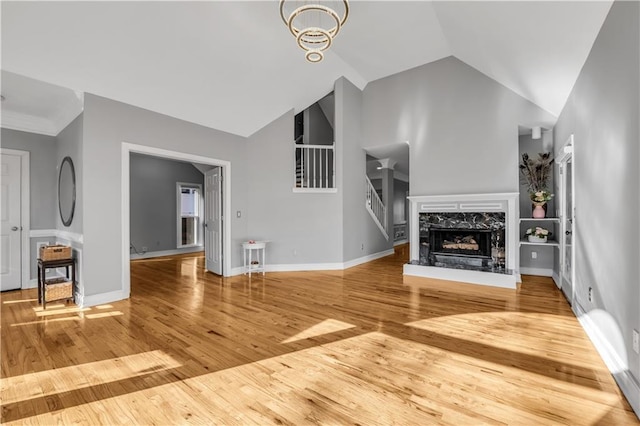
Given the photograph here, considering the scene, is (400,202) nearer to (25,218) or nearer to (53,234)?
(53,234)

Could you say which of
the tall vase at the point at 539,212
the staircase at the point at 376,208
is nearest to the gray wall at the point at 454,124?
the tall vase at the point at 539,212

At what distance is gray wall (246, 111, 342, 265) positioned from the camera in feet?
18.7

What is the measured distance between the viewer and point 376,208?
7781 mm

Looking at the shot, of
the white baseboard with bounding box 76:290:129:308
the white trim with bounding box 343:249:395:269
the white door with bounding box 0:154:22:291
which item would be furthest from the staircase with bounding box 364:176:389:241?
the white door with bounding box 0:154:22:291

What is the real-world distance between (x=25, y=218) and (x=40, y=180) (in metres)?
0.63

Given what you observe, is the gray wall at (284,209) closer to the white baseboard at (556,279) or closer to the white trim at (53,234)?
→ the white trim at (53,234)

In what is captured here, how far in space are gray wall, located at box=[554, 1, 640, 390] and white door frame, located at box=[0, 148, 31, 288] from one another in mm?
6966

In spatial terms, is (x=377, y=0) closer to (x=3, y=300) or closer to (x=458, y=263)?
(x=458, y=263)

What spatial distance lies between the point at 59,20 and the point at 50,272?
357 cm

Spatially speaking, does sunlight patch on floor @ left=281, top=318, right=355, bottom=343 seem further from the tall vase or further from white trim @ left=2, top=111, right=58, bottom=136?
white trim @ left=2, top=111, right=58, bottom=136

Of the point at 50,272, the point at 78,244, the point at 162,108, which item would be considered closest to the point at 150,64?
the point at 162,108

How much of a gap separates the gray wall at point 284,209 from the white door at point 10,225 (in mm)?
3462

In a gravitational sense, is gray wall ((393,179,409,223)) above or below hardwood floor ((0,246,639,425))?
above

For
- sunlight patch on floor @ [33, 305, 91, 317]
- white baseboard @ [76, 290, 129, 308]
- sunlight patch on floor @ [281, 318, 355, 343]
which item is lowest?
sunlight patch on floor @ [33, 305, 91, 317]
